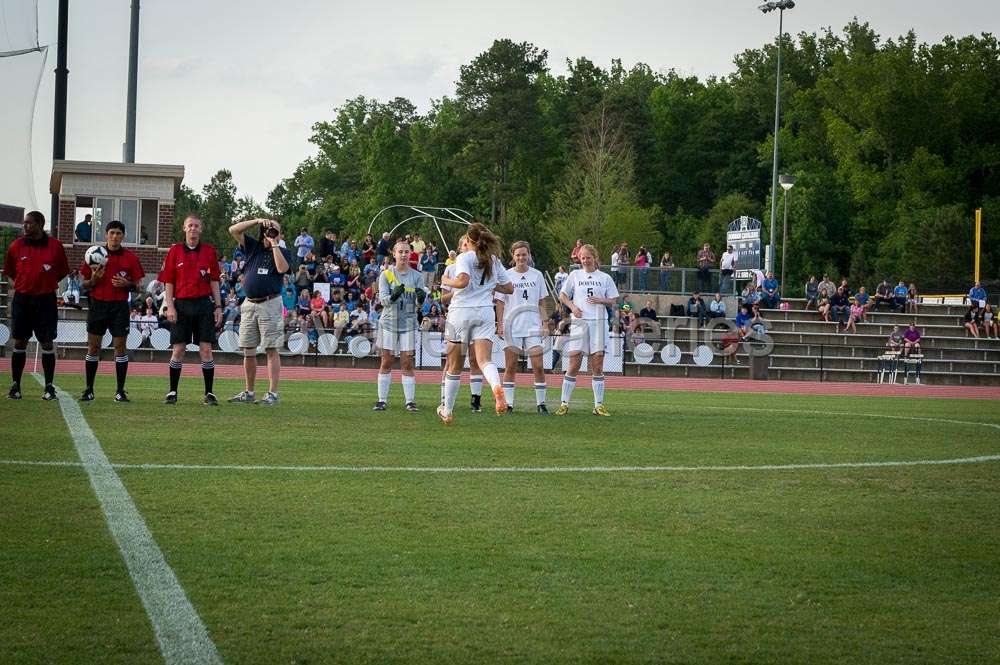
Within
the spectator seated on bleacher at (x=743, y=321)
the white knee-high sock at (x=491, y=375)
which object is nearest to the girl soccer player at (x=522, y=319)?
the white knee-high sock at (x=491, y=375)

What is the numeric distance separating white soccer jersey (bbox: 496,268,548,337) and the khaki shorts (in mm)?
2909

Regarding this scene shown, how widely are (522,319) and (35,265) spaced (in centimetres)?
582

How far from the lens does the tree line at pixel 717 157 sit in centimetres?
7100

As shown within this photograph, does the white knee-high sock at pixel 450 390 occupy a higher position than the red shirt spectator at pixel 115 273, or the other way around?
the red shirt spectator at pixel 115 273

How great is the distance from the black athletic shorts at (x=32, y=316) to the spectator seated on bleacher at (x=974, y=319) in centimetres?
3378

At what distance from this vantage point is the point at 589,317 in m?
14.9

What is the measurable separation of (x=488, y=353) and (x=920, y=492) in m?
5.47

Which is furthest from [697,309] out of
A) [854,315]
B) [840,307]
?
[840,307]

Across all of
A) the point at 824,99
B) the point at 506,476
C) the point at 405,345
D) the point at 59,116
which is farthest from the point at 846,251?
the point at 506,476

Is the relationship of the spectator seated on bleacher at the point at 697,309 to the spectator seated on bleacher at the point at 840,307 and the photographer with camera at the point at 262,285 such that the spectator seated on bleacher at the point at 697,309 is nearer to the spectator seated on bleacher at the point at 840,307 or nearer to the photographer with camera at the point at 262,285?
the spectator seated on bleacher at the point at 840,307

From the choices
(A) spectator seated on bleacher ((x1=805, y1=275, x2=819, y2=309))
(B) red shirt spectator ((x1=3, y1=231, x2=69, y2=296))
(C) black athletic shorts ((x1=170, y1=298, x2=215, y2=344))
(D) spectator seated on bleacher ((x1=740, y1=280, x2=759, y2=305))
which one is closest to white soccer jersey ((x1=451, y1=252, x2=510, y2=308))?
(C) black athletic shorts ((x1=170, y1=298, x2=215, y2=344))

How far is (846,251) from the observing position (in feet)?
258

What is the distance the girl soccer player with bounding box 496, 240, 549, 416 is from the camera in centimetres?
1504

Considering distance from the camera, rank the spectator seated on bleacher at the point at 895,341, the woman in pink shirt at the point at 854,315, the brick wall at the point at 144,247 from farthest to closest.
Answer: the woman in pink shirt at the point at 854,315
the brick wall at the point at 144,247
the spectator seated on bleacher at the point at 895,341
